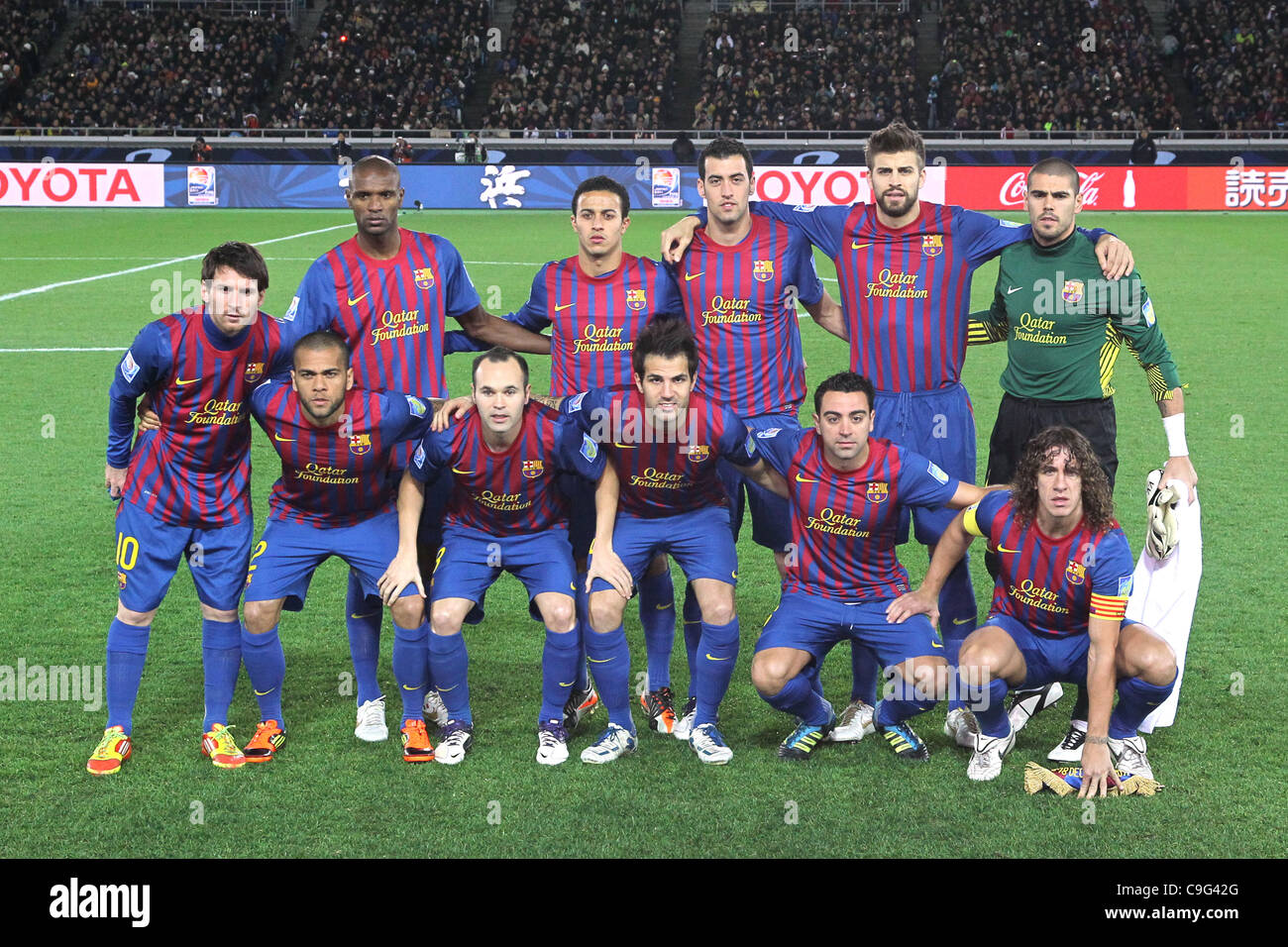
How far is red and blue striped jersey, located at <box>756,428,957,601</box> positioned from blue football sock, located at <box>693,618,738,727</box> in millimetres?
351

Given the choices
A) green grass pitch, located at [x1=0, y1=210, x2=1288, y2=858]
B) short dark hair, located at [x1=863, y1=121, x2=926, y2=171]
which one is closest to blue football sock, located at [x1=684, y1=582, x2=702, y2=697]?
green grass pitch, located at [x1=0, y1=210, x2=1288, y2=858]

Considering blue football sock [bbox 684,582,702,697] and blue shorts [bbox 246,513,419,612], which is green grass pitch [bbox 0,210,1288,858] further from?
blue shorts [bbox 246,513,419,612]

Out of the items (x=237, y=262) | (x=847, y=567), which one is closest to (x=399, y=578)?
(x=237, y=262)

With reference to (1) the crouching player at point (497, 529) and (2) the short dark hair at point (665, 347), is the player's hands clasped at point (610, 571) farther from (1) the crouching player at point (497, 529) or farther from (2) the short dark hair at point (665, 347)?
(2) the short dark hair at point (665, 347)

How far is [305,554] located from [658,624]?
4.73 feet

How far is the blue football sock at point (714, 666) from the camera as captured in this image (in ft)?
16.8

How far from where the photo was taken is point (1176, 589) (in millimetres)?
5141

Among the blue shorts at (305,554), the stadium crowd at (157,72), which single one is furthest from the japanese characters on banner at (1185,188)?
the blue shorts at (305,554)

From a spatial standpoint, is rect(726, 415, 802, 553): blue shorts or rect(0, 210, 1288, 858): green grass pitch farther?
rect(726, 415, 802, 553): blue shorts

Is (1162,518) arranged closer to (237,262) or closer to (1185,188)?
(237,262)

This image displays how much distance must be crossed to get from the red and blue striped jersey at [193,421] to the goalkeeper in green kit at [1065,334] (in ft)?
9.93

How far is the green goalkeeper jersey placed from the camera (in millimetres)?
5480

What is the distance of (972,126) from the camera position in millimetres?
31781
